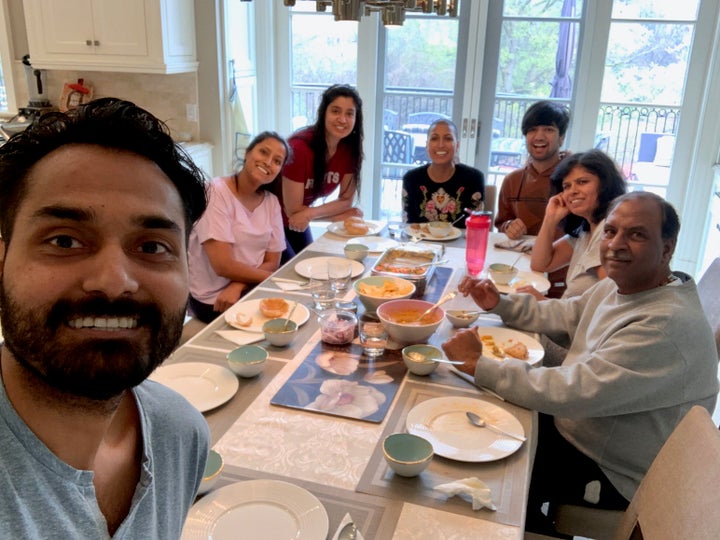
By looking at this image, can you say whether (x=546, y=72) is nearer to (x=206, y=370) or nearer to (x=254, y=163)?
(x=254, y=163)

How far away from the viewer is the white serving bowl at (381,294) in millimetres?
1923

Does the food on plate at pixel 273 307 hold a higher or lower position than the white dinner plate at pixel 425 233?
higher

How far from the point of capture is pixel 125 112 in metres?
0.78

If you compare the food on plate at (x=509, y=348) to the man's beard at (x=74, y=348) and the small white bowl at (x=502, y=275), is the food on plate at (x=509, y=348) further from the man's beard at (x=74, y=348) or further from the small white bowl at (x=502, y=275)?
the man's beard at (x=74, y=348)

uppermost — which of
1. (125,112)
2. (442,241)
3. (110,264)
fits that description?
(125,112)

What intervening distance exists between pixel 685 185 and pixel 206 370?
3595 mm

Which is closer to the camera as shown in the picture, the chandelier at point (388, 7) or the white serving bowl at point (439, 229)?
the chandelier at point (388, 7)

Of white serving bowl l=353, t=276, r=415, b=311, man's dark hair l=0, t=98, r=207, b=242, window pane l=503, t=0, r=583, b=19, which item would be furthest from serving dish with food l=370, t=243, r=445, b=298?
window pane l=503, t=0, r=583, b=19

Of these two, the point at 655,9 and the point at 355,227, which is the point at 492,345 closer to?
the point at 355,227

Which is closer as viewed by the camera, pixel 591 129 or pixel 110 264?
pixel 110 264

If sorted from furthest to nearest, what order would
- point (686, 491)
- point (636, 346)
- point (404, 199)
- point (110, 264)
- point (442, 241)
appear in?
point (404, 199)
point (442, 241)
point (636, 346)
point (686, 491)
point (110, 264)

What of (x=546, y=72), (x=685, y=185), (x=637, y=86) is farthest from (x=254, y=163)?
(x=685, y=185)

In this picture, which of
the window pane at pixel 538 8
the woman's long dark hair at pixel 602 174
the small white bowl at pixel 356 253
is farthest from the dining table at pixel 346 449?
the window pane at pixel 538 8

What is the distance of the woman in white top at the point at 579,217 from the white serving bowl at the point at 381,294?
1.43 ft
